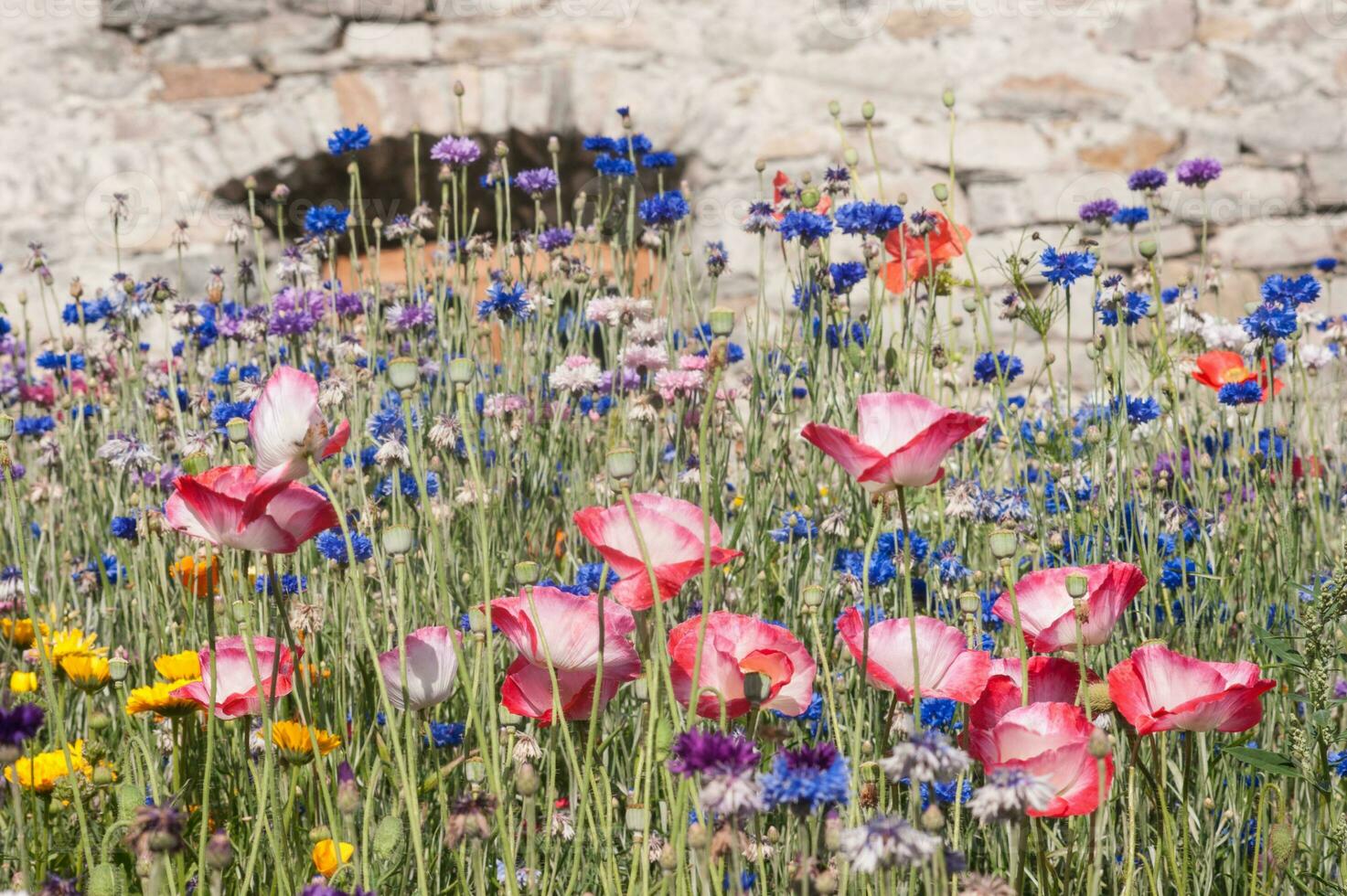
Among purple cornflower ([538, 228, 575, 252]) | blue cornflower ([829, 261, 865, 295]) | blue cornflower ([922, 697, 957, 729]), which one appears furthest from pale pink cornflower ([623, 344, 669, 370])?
blue cornflower ([922, 697, 957, 729])

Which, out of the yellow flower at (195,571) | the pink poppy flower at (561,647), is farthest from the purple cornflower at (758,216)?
the pink poppy flower at (561,647)

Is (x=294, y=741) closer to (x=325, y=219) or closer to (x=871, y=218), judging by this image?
(x=871, y=218)

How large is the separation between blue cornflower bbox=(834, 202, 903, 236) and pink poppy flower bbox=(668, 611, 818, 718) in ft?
3.54

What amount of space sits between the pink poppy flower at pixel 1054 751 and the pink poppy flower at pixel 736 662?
0.19 metres

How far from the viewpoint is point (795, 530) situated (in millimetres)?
2127

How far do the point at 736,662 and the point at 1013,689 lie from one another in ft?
0.83

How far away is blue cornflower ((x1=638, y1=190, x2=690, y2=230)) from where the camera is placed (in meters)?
2.69

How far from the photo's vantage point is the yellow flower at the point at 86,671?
1.51 m

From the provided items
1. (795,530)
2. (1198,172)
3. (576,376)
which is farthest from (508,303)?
(1198,172)

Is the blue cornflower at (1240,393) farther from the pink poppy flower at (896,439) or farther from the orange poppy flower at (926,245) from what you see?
the pink poppy flower at (896,439)

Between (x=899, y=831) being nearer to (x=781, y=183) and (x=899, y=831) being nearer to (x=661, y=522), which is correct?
(x=661, y=522)

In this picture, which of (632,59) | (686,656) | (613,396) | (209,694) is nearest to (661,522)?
(686,656)

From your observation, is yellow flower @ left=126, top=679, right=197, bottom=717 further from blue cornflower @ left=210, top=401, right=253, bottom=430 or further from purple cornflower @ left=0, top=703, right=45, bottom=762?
blue cornflower @ left=210, top=401, right=253, bottom=430

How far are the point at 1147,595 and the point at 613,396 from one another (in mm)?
1118
